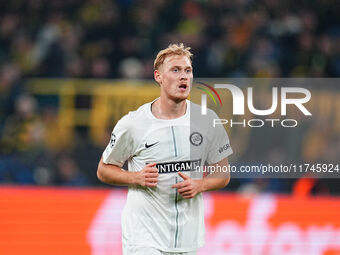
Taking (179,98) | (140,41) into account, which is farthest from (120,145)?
(140,41)

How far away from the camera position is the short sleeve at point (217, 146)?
5199mm

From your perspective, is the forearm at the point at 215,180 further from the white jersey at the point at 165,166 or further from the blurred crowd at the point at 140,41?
the blurred crowd at the point at 140,41

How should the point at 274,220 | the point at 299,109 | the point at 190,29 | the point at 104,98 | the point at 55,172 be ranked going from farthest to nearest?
1. the point at 190,29
2. the point at 104,98
3. the point at 55,172
4. the point at 299,109
5. the point at 274,220

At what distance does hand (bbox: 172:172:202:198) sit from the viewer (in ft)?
16.2

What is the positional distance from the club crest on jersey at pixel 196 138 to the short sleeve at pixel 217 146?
0.09 metres

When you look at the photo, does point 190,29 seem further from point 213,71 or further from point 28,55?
point 28,55

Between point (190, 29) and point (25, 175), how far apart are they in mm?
4064

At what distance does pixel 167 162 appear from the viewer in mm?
5082

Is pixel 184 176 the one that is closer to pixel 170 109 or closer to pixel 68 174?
pixel 170 109

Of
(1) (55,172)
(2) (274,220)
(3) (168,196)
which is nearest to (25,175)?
(1) (55,172)

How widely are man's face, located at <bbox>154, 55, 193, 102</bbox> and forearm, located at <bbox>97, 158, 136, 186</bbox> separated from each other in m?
0.60

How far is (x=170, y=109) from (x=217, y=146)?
40 cm

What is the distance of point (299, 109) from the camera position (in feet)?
31.8
